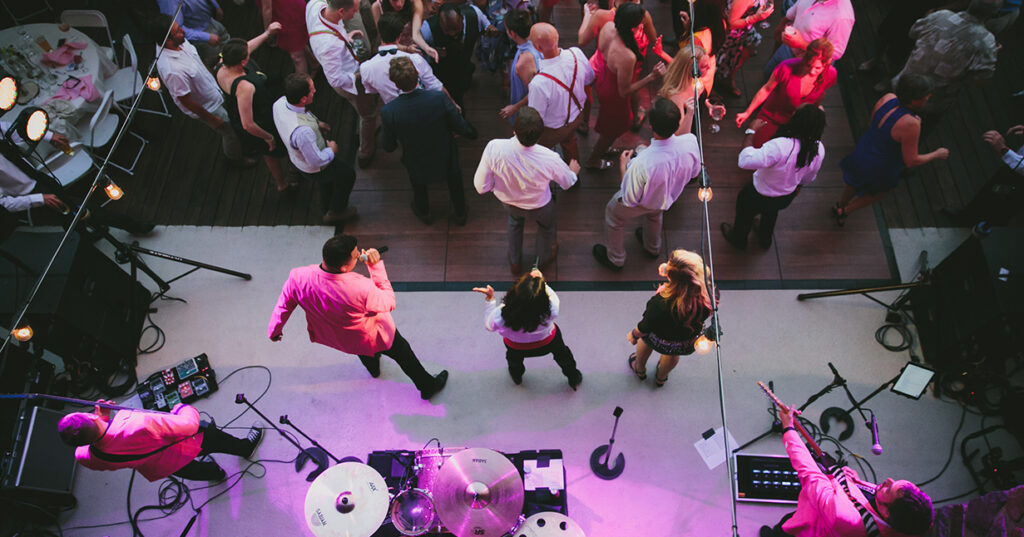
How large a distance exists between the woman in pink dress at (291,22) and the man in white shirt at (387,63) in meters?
1.28

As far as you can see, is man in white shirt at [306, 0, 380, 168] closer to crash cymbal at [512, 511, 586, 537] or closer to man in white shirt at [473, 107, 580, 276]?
man in white shirt at [473, 107, 580, 276]

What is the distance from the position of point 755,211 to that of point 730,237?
1.26 feet

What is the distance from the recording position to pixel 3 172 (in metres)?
4.50

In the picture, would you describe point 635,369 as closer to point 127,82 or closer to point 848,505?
point 848,505

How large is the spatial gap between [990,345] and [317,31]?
519 centimetres

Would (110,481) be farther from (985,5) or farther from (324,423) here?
(985,5)

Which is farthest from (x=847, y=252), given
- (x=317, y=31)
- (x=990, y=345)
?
(x=317, y=31)

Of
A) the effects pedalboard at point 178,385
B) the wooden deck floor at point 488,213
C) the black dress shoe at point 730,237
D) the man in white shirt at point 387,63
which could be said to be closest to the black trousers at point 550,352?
the wooden deck floor at point 488,213

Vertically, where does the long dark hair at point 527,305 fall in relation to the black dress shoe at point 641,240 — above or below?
above

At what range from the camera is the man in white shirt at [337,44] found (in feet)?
15.5

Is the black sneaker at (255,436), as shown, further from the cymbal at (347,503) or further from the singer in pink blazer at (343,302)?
the cymbal at (347,503)

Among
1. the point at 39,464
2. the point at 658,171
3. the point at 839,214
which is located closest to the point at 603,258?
the point at 658,171

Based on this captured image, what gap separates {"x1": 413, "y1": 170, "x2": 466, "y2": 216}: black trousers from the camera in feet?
15.4

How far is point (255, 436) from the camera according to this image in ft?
13.5
